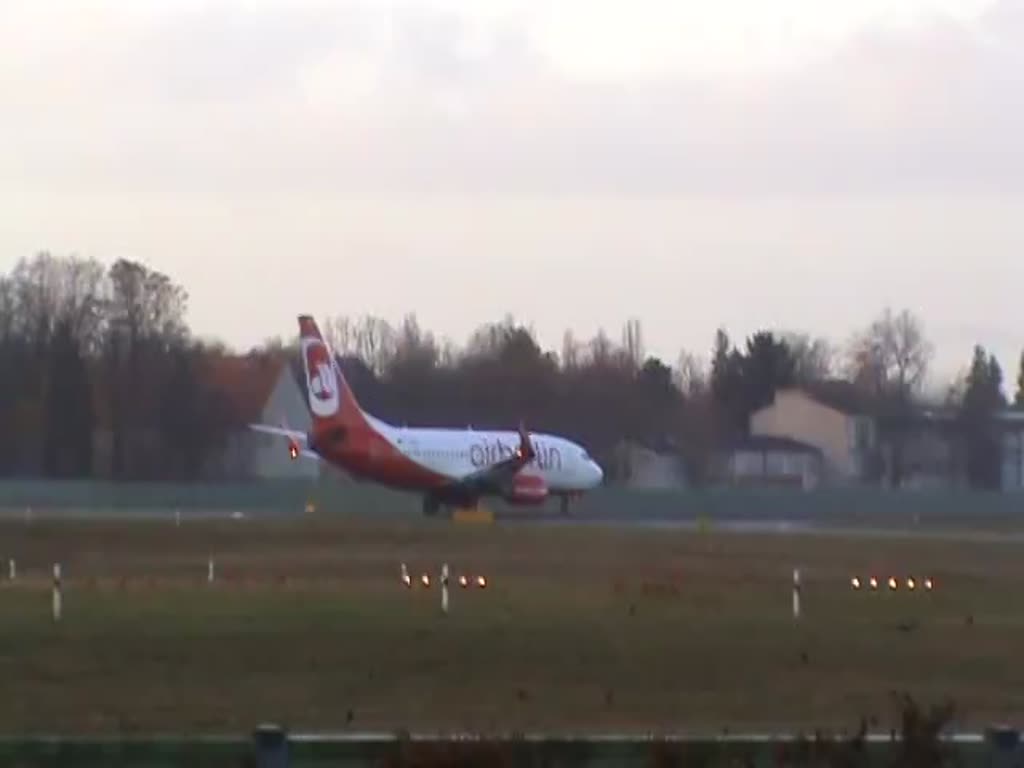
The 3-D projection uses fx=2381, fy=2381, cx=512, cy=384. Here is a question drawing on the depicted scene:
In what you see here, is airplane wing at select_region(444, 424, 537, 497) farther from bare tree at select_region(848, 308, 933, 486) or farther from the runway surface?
bare tree at select_region(848, 308, 933, 486)

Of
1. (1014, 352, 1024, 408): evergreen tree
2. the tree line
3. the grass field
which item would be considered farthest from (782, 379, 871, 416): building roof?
the grass field

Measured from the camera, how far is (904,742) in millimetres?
10523

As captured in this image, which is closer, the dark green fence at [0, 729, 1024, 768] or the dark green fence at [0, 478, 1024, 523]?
the dark green fence at [0, 729, 1024, 768]

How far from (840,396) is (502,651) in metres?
119

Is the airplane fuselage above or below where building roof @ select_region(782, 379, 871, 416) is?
below

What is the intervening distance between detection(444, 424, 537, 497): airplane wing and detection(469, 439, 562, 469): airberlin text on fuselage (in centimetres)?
41

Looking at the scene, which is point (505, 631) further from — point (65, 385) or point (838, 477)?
point (838, 477)

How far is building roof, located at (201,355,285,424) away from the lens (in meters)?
122

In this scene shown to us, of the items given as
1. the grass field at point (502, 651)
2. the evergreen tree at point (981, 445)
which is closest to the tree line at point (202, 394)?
the evergreen tree at point (981, 445)

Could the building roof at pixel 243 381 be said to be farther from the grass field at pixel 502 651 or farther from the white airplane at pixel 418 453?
the grass field at pixel 502 651

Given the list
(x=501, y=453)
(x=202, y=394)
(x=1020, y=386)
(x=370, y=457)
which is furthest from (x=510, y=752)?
(x=1020, y=386)

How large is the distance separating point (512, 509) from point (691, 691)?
193 ft

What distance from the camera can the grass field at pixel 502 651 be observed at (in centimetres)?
2133

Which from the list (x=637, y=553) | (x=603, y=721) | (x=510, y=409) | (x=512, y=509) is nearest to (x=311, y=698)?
(x=603, y=721)
